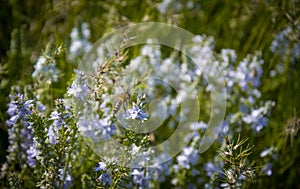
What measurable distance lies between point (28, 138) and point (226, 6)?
2410 mm

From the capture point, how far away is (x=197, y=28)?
11.7ft

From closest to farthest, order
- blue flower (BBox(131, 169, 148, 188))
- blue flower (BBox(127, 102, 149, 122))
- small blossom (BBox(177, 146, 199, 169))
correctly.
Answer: blue flower (BBox(127, 102, 149, 122))
blue flower (BBox(131, 169, 148, 188))
small blossom (BBox(177, 146, 199, 169))

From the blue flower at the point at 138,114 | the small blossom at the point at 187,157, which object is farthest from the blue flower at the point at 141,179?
the blue flower at the point at 138,114

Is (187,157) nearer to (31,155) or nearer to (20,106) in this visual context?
(31,155)

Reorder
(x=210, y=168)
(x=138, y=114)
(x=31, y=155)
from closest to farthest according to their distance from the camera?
(x=138, y=114)
(x=31, y=155)
(x=210, y=168)

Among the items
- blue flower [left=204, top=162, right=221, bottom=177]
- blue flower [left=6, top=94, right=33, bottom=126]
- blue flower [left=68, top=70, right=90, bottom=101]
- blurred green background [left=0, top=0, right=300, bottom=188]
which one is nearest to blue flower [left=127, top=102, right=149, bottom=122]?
blue flower [left=68, top=70, right=90, bottom=101]

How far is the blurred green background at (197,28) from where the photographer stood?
2.73 m

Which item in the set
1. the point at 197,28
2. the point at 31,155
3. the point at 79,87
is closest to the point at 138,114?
the point at 79,87

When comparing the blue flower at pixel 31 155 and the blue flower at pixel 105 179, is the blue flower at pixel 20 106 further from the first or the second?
the blue flower at pixel 105 179

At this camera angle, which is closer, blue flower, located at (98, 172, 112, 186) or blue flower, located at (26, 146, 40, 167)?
blue flower, located at (98, 172, 112, 186)

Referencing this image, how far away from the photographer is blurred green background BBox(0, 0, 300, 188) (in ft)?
8.96

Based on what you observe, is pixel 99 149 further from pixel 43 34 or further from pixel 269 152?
pixel 43 34

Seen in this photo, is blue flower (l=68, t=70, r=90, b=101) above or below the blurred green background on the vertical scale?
below

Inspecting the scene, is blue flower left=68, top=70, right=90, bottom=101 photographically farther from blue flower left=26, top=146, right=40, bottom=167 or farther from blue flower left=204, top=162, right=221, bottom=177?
blue flower left=204, top=162, right=221, bottom=177
